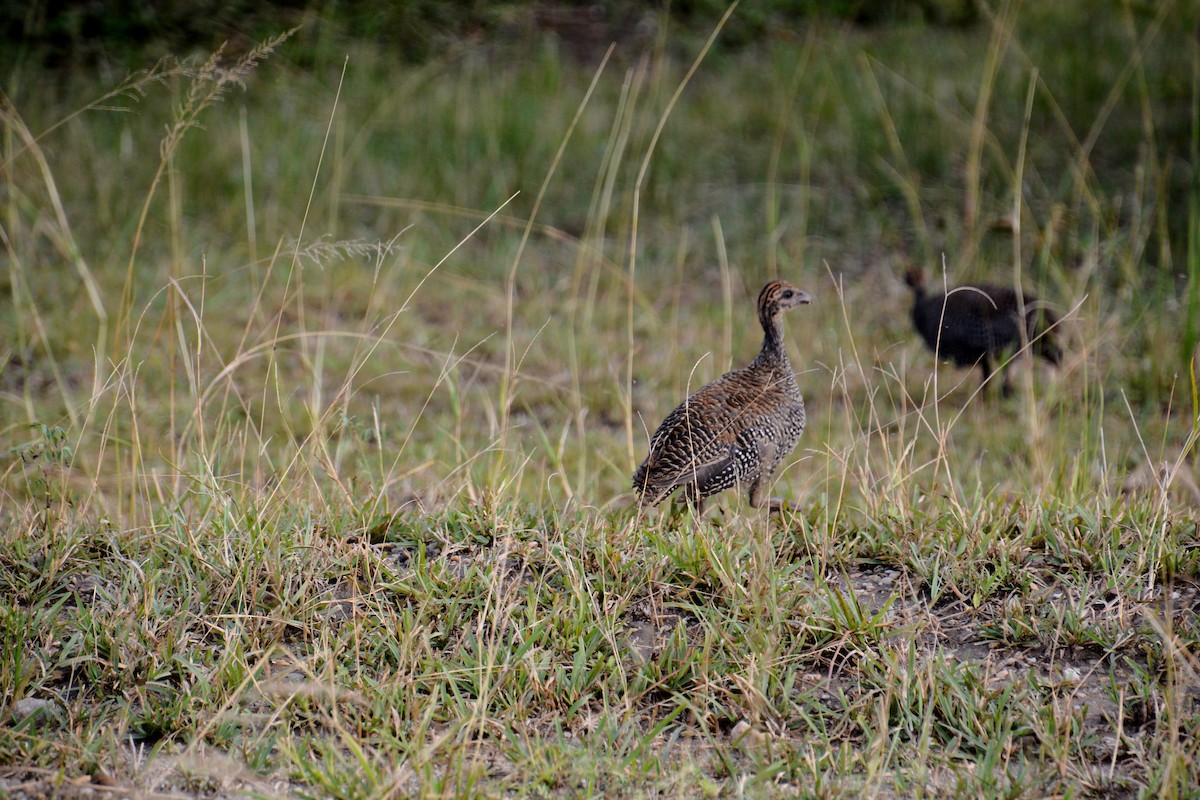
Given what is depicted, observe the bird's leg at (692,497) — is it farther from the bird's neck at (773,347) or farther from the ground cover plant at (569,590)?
the bird's neck at (773,347)

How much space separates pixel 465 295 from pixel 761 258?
193 centimetres

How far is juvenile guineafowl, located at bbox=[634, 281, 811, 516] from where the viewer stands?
3.63 m

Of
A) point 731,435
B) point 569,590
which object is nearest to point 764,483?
point 731,435

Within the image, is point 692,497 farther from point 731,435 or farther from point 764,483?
point 764,483

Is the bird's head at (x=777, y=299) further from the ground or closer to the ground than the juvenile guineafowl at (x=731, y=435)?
further from the ground

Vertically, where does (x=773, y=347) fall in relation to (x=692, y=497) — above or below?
above

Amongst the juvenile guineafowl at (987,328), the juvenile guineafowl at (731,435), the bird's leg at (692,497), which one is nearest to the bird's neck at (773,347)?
the juvenile guineafowl at (731,435)

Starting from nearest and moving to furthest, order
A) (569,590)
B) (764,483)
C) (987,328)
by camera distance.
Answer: (569,590) → (764,483) → (987,328)

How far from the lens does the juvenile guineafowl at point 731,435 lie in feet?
11.9

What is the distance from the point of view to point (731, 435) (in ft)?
12.4

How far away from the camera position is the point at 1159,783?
8.04 ft

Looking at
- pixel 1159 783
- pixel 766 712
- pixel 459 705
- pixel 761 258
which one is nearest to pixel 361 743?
pixel 459 705

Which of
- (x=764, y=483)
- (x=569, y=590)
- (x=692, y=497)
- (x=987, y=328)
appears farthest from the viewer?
(x=987, y=328)

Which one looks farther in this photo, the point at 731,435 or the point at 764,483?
the point at 764,483
